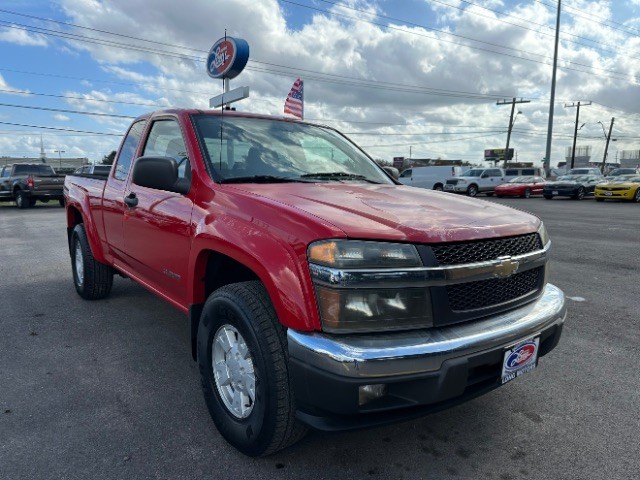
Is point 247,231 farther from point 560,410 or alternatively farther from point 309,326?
point 560,410

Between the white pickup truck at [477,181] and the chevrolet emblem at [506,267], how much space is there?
29663 mm

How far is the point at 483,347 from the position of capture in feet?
7.15

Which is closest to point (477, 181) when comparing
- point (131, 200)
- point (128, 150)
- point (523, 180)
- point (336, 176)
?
point (523, 180)

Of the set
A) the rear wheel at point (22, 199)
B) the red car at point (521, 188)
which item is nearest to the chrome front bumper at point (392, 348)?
the rear wheel at point (22, 199)

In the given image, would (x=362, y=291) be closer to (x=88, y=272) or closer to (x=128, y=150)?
(x=128, y=150)

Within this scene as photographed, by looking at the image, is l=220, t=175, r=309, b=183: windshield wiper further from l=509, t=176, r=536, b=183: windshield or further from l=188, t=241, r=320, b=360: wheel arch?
l=509, t=176, r=536, b=183: windshield

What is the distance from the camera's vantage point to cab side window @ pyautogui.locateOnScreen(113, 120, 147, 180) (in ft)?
13.9

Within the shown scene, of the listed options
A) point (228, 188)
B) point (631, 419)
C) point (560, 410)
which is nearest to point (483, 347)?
point (560, 410)

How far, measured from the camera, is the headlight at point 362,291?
6.72ft

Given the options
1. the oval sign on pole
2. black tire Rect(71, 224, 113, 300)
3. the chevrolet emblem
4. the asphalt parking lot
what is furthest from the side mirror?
the oval sign on pole

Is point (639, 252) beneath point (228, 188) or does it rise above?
beneath

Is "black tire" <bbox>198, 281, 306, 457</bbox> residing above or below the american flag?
below

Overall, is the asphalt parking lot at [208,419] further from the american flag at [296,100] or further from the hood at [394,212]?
the american flag at [296,100]

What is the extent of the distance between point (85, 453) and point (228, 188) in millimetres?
1574
